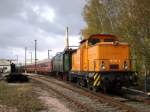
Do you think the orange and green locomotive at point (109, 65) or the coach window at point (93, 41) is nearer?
the orange and green locomotive at point (109, 65)

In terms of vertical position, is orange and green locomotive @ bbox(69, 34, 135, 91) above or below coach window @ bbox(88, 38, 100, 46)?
below

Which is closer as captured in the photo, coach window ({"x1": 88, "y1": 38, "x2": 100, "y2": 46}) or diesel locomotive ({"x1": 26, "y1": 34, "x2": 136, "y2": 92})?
diesel locomotive ({"x1": 26, "y1": 34, "x2": 136, "y2": 92})

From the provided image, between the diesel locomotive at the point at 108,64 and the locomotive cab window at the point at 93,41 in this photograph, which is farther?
the locomotive cab window at the point at 93,41

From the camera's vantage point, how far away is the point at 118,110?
47.8 ft

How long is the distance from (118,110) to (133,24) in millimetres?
10038

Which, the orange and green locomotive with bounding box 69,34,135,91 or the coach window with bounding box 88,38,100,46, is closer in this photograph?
the orange and green locomotive with bounding box 69,34,135,91

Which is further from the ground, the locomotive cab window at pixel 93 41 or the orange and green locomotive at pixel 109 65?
the locomotive cab window at pixel 93 41

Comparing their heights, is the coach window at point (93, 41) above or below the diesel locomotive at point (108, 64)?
above

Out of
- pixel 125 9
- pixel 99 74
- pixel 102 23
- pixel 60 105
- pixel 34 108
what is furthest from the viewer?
pixel 102 23

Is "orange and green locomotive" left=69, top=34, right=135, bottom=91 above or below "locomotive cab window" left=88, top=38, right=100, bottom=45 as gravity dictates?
below

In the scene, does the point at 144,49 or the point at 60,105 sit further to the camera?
the point at 144,49

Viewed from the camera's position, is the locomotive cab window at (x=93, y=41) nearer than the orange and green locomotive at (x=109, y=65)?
No

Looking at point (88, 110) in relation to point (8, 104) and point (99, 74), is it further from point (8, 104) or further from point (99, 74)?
point (99, 74)

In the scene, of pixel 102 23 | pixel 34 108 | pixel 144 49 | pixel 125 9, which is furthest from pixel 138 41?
pixel 102 23
